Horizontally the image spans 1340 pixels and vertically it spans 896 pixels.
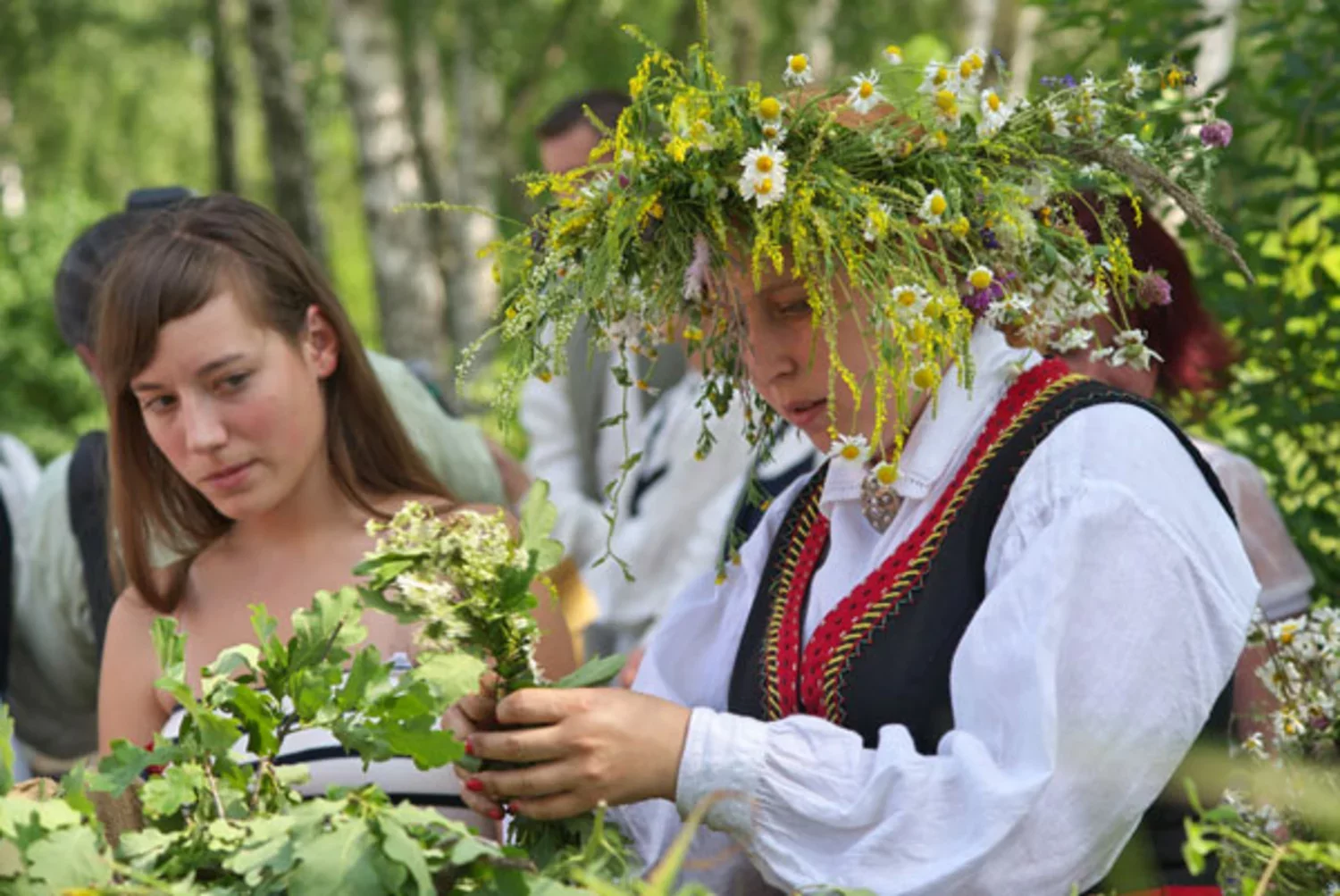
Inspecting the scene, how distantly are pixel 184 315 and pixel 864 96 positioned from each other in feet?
4.09

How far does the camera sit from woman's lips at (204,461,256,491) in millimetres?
2719

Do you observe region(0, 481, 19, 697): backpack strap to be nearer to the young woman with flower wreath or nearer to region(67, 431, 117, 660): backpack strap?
region(67, 431, 117, 660): backpack strap

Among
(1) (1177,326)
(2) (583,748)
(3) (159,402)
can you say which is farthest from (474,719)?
(1) (1177,326)

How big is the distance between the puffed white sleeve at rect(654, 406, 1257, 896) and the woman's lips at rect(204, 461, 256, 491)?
112cm

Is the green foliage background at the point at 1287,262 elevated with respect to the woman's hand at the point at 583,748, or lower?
elevated

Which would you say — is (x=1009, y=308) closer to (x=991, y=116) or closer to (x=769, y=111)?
(x=991, y=116)

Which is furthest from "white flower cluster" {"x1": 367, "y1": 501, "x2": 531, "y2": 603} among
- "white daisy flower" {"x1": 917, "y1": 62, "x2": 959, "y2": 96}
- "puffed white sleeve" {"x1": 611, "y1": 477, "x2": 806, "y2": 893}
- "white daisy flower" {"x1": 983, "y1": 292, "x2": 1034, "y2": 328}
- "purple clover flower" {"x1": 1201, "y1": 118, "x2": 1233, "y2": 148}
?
"purple clover flower" {"x1": 1201, "y1": 118, "x2": 1233, "y2": 148}

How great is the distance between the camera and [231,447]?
8.86 ft

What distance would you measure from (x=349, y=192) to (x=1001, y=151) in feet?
84.1

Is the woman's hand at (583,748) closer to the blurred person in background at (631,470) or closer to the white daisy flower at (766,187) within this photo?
the white daisy flower at (766,187)

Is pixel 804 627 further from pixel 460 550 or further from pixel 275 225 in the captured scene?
pixel 275 225

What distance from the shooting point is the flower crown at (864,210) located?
1.91 m

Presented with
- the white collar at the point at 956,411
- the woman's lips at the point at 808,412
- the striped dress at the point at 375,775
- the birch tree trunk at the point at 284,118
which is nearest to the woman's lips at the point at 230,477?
the striped dress at the point at 375,775

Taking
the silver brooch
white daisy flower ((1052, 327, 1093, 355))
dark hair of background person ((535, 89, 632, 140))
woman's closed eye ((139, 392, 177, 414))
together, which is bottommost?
the silver brooch
